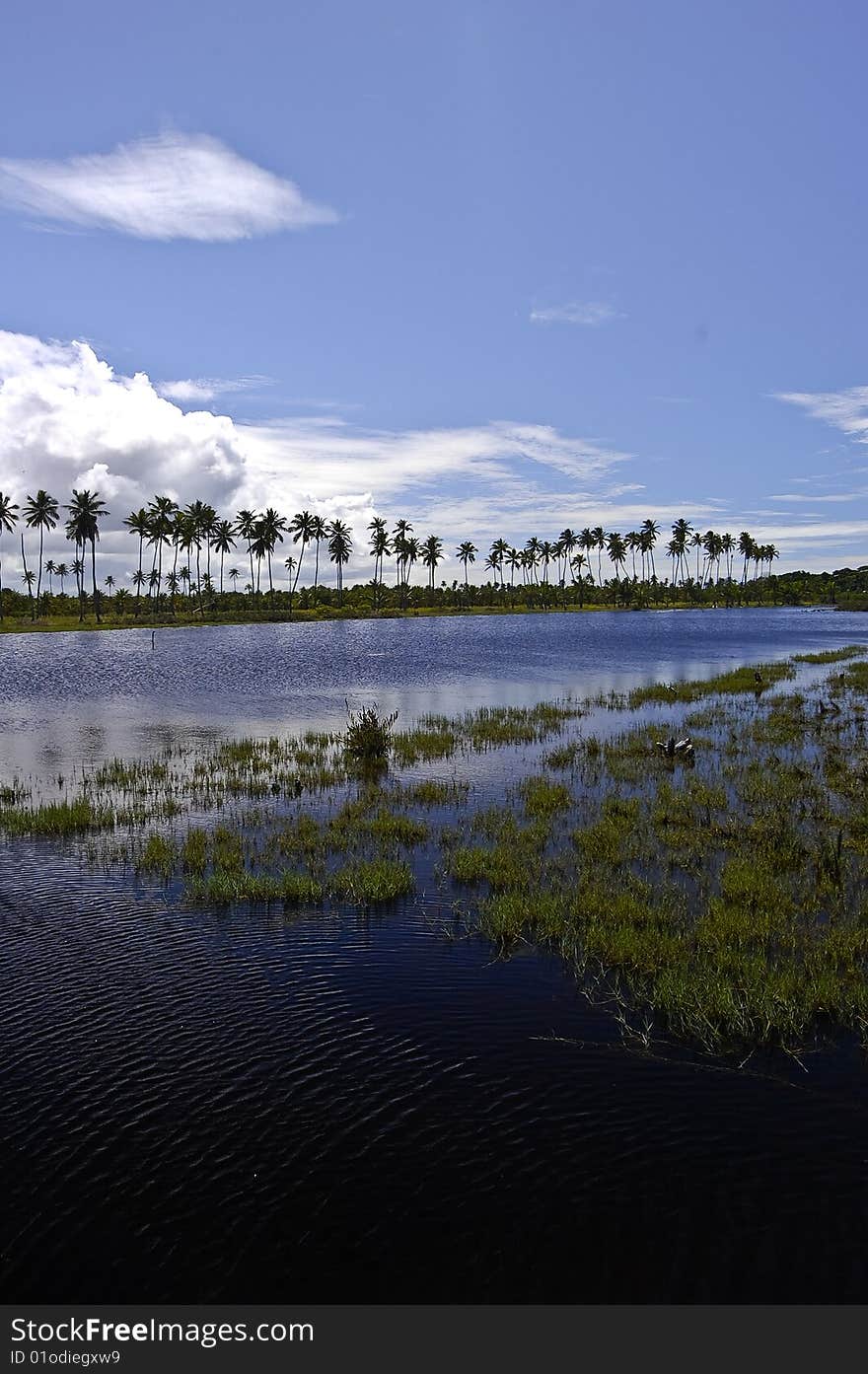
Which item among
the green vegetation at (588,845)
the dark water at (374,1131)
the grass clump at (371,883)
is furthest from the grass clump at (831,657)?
the dark water at (374,1131)

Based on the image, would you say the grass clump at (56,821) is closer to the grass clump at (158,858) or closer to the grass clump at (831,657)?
the grass clump at (158,858)

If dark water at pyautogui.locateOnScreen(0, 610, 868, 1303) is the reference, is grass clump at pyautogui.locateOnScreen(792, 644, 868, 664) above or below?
above

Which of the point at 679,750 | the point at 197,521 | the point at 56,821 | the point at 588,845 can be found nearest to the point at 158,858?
the point at 56,821

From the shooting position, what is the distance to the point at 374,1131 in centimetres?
921

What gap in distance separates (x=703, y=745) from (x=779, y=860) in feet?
50.3

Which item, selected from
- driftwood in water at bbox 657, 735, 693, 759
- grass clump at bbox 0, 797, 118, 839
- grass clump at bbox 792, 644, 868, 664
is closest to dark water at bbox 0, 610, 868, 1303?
grass clump at bbox 0, 797, 118, 839

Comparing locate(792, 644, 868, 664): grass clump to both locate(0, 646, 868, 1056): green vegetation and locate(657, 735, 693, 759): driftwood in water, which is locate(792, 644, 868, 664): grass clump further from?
locate(657, 735, 693, 759): driftwood in water

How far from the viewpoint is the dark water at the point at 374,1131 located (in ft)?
24.3

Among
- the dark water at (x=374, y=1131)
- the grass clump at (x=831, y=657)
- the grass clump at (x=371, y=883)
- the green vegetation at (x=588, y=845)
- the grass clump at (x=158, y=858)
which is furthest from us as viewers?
the grass clump at (x=831, y=657)

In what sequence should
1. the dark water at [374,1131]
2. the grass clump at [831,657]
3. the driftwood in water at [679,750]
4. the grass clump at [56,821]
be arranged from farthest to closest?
the grass clump at [831,657], the driftwood in water at [679,750], the grass clump at [56,821], the dark water at [374,1131]

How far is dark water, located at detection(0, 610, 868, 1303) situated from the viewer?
291 inches

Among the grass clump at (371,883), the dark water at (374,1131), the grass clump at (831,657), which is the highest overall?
the grass clump at (831,657)
